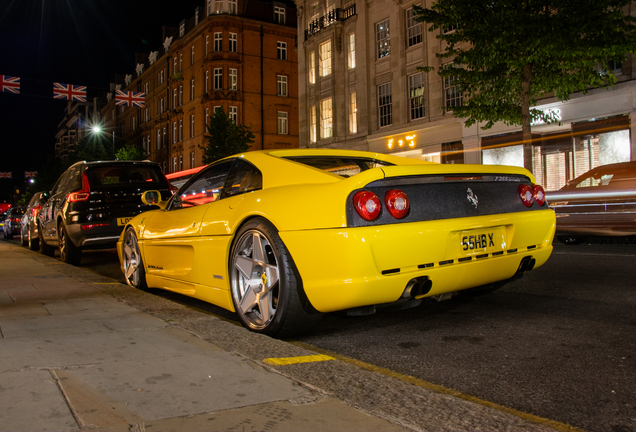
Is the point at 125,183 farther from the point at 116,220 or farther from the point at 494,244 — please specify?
the point at 494,244

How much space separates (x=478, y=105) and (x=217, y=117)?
2294cm

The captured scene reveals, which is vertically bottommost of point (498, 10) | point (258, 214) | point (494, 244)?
point (494, 244)

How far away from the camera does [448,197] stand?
11.8 feet

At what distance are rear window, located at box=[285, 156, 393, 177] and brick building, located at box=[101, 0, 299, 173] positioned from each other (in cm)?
3882

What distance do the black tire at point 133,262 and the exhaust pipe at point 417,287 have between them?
3386 millimetres

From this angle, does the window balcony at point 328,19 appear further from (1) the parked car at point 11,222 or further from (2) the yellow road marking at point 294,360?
(2) the yellow road marking at point 294,360

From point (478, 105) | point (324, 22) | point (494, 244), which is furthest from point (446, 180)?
point (324, 22)

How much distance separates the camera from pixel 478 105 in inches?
619

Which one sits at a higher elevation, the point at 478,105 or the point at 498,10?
the point at 498,10

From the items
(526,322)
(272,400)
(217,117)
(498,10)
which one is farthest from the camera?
(217,117)

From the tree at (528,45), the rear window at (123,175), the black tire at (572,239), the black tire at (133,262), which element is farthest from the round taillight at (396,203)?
the tree at (528,45)

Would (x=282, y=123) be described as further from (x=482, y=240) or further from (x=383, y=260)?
(x=383, y=260)

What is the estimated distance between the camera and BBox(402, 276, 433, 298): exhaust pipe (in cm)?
333

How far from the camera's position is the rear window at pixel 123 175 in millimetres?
8734
